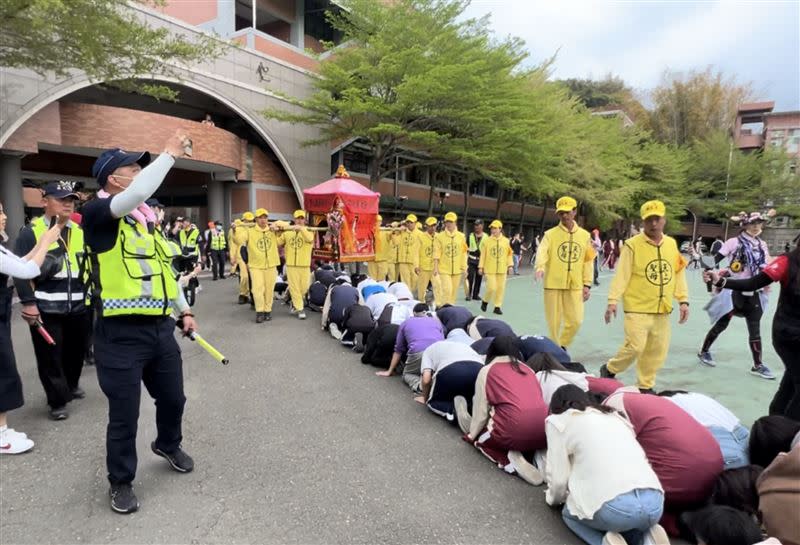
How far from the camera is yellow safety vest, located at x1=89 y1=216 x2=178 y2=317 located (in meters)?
2.55

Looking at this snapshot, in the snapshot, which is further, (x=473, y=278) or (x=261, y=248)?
(x=473, y=278)

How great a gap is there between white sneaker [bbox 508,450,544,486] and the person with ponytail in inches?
77.0

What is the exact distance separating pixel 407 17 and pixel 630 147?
2038 centimetres

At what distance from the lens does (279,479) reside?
313cm

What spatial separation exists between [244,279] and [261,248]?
2.30 meters

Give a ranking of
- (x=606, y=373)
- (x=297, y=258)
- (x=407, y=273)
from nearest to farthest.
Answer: (x=606, y=373) < (x=297, y=258) < (x=407, y=273)

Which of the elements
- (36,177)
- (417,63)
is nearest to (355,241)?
(417,63)

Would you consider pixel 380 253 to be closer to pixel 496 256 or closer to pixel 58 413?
pixel 496 256

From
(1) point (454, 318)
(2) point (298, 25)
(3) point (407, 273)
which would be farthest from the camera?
(2) point (298, 25)

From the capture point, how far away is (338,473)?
10.6 ft

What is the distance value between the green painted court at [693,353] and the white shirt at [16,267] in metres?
5.59

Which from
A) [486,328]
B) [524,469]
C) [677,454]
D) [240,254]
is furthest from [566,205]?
[240,254]

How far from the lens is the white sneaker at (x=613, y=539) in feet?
7.90

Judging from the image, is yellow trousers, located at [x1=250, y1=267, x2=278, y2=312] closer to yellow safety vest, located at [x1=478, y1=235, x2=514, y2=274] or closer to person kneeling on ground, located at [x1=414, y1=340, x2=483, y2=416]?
yellow safety vest, located at [x1=478, y1=235, x2=514, y2=274]
